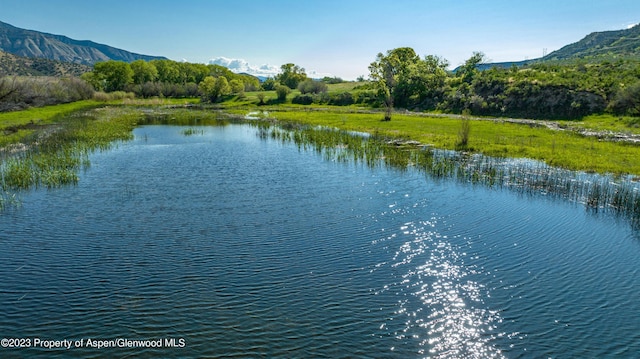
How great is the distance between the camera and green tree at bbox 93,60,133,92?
136 meters

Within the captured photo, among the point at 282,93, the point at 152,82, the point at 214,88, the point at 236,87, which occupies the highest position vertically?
the point at 152,82

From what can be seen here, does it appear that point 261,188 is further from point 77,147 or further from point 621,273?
point 77,147

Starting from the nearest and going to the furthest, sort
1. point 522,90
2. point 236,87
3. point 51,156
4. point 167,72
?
point 51,156, point 522,90, point 236,87, point 167,72

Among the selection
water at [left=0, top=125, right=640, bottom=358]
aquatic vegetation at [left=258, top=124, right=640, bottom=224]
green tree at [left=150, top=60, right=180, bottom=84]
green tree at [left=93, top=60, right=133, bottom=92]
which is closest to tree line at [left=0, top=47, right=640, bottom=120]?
green tree at [left=93, top=60, right=133, bottom=92]

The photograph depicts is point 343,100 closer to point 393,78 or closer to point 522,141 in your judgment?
point 393,78

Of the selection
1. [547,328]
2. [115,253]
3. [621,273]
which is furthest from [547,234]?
[115,253]

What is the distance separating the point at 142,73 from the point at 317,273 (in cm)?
15462

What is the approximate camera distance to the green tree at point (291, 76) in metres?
152

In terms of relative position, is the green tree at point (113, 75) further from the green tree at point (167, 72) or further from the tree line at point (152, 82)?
the green tree at point (167, 72)

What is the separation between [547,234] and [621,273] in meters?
3.66

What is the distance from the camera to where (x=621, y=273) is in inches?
549

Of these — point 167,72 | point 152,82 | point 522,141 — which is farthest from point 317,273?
point 167,72

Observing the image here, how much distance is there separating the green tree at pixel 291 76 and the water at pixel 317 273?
133 metres

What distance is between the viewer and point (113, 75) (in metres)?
137
